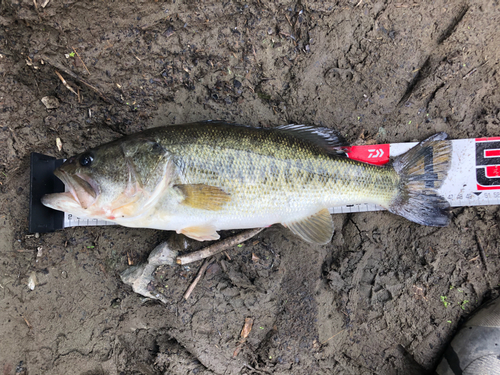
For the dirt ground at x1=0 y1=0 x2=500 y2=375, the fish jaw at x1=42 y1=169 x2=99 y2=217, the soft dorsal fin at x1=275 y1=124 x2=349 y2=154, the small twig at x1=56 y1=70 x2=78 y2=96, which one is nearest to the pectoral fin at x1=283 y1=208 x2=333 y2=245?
the dirt ground at x1=0 y1=0 x2=500 y2=375

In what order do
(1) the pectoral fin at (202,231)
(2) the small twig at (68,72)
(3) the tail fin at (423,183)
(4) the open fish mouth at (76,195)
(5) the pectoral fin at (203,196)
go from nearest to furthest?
(4) the open fish mouth at (76,195) < (5) the pectoral fin at (203,196) < (1) the pectoral fin at (202,231) < (2) the small twig at (68,72) < (3) the tail fin at (423,183)

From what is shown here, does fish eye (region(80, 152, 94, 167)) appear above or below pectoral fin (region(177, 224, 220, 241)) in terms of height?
above

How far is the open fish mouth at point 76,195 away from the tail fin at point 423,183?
2931 millimetres

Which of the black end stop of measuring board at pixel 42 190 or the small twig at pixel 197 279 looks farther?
the small twig at pixel 197 279

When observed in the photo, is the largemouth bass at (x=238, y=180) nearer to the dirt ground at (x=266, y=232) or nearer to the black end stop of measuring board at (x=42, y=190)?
the dirt ground at (x=266, y=232)

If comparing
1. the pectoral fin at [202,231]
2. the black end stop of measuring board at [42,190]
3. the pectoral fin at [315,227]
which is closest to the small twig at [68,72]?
the black end stop of measuring board at [42,190]

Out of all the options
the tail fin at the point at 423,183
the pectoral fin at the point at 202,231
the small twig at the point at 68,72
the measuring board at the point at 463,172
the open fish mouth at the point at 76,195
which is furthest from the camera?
the measuring board at the point at 463,172

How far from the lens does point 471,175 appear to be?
10.7ft

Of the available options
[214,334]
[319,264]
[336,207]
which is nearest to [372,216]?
[336,207]

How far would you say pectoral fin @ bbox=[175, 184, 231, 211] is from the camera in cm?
256

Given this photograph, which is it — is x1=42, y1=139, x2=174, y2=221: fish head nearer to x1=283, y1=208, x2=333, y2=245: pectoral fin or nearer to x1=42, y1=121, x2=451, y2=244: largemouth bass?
x1=42, y1=121, x2=451, y2=244: largemouth bass

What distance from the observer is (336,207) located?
326cm

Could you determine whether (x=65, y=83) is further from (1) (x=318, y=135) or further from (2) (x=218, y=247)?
(1) (x=318, y=135)

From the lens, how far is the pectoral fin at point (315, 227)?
2.97 meters
